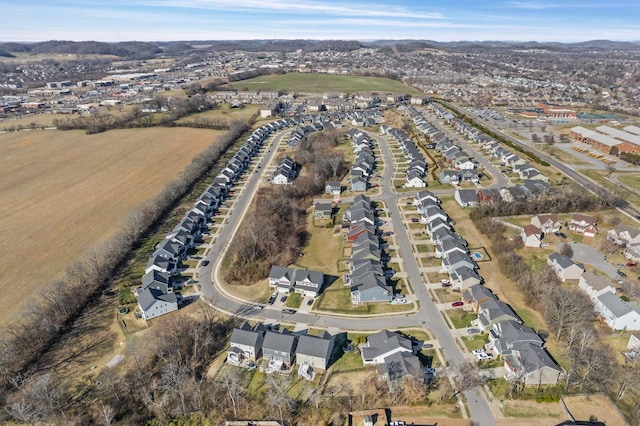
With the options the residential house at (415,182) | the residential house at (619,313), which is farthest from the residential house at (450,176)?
the residential house at (619,313)

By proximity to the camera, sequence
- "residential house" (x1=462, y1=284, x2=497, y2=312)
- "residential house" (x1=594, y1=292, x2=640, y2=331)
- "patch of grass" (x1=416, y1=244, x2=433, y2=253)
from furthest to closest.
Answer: "patch of grass" (x1=416, y1=244, x2=433, y2=253) → "residential house" (x1=462, y1=284, x2=497, y2=312) → "residential house" (x1=594, y1=292, x2=640, y2=331)

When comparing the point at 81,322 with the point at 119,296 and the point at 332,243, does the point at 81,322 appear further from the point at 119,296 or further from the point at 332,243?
the point at 332,243

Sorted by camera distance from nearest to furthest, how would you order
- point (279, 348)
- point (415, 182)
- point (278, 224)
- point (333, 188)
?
point (279, 348), point (278, 224), point (333, 188), point (415, 182)

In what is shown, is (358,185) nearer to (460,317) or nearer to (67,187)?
(460,317)

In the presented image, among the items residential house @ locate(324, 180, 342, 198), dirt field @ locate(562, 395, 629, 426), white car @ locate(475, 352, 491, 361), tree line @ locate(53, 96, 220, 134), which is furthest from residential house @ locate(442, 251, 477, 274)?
tree line @ locate(53, 96, 220, 134)

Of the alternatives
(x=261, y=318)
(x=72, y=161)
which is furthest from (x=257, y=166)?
(x=261, y=318)

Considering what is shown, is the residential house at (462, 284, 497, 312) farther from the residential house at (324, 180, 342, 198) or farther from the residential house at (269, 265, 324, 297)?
the residential house at (324, 180, 342, 198)

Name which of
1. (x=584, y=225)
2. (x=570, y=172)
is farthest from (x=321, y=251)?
(x=570, y=172)
